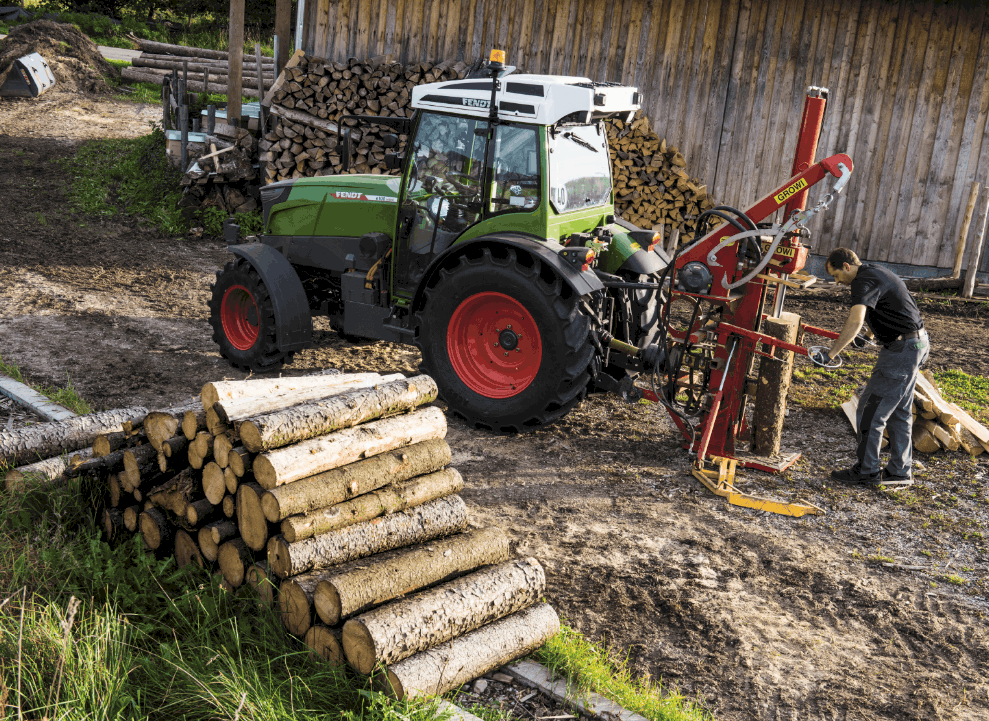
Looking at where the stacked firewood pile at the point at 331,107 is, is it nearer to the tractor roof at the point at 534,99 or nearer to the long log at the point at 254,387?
the tractor roof at the point at 534,99

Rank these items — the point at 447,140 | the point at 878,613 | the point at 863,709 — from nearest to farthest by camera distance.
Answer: the point at 863,709 → the point at 878,613 → the point at 447,140

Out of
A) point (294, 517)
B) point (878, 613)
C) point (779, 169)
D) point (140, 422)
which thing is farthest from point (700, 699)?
point (779, 169)

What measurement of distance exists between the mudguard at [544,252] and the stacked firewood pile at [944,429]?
244 centimetres

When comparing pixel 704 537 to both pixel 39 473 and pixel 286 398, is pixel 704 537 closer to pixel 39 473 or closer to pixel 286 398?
pixel 286 398

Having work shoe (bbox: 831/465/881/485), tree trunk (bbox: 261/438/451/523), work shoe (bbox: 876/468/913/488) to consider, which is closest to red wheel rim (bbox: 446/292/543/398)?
tree trunk (bbox: 261/438/451/523)

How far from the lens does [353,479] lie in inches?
151

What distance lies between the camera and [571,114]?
574 cm

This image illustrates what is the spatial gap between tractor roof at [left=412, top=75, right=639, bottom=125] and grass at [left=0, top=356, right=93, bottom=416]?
3076mm

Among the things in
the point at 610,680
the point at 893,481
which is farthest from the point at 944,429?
the point at 610,680

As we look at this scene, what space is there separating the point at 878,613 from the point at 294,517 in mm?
2855

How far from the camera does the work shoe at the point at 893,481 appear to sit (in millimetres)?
5574

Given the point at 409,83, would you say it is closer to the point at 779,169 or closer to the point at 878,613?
the point at 779,169

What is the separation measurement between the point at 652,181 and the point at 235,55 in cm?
557

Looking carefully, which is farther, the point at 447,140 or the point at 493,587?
the point at 447,140
